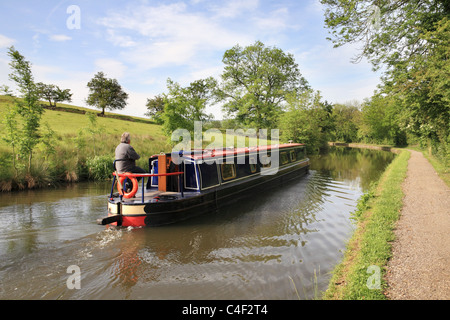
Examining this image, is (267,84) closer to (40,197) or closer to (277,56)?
(277,56)

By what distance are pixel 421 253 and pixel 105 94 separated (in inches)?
1762

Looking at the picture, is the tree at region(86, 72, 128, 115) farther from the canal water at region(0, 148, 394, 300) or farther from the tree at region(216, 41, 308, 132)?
the canal water at region(0, 148, 394, 300)

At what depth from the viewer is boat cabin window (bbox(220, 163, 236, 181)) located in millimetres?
8820

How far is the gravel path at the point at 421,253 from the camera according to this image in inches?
129

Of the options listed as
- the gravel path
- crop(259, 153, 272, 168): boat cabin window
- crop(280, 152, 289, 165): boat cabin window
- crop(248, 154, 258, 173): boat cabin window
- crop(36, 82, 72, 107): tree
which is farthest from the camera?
crop(36, 82, 72, 107): tree

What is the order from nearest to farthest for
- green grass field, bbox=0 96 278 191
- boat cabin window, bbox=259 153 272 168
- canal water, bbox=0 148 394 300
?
canal water, bbox=0 148 394 300
green grass field, bbox=0 96 278 191
boat cabin window, bbox=259 153 272 168

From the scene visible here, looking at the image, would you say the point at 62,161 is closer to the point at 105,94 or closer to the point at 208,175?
the point at 208,175

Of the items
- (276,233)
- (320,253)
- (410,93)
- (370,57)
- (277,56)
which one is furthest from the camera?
(277,56)

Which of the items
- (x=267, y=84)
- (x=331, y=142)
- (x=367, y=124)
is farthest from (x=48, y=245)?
(x=331, y=142)

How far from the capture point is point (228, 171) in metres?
9.12

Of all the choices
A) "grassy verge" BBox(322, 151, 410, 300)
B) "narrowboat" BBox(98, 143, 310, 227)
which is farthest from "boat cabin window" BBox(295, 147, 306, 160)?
"grassy verge" BBox(322, 151, 410, 300)

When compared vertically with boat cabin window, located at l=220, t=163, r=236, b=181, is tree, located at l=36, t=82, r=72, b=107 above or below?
above

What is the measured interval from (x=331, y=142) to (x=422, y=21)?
4546cm

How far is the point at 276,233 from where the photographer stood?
6.30m
